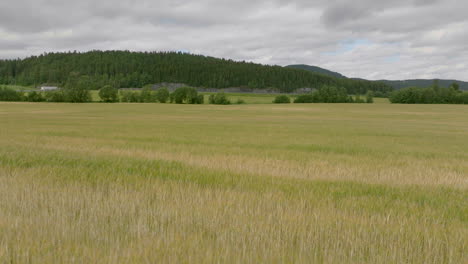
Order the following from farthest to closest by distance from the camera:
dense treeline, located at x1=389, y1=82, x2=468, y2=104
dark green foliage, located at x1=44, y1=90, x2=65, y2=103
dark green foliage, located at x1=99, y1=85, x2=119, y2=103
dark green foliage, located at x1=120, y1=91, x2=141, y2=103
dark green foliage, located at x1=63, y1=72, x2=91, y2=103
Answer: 1. dense treeline, located at x1=389, y1=82, x2=468, y2=104
2. dark green foliage, located at x1=120, y1=91, x2=141, y2=103
3. dark green foliage, located at x1=99, y1=85, x2=119, y2=103
4. dark green foliage, located at x1=44, y1=90, x2=65, y2=103
5. dark green foliage, located at x1=63, y1=72, x2=91, y2=103

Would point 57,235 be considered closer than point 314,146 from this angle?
Yes

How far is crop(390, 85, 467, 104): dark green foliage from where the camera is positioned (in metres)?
116

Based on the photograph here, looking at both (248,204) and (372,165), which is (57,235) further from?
(372,165)

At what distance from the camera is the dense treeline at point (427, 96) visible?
11588 centimetres

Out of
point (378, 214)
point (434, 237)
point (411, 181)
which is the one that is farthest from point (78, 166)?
point (411, 181)

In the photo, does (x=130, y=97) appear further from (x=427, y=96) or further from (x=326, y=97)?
(x=427, y=96)

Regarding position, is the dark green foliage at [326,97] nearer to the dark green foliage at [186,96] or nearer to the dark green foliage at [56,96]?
the dark green foliage at [186,96]

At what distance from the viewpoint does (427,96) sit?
381ft

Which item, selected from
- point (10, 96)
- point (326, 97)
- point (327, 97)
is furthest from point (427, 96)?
point (10, 96)

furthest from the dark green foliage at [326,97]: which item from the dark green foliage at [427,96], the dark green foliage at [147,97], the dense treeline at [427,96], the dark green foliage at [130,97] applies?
the dark green foliage at [130,97]

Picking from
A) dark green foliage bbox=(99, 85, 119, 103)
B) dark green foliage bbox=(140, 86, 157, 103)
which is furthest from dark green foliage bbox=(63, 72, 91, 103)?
dark green foliage bbox=(140, 86, 157, 103)

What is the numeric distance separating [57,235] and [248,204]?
266 centimetres

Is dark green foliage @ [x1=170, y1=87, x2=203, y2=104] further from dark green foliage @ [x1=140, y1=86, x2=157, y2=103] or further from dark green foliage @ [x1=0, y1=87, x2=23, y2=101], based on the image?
dark green foliage @ [x1=0, y1=87, x2=23, y2=101]

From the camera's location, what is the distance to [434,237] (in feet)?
13.2
